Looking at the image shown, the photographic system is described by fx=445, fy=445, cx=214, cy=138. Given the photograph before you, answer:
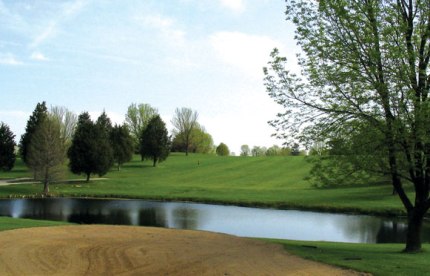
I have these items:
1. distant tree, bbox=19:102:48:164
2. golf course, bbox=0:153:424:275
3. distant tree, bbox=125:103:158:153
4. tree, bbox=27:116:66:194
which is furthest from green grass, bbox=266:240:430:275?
distant tree, bbox=125:103:158:153

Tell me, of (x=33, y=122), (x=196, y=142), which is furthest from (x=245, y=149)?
(x=33, y=122)

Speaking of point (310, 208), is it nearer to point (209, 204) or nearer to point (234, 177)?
point (209, 204)

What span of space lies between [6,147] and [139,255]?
65.7 m

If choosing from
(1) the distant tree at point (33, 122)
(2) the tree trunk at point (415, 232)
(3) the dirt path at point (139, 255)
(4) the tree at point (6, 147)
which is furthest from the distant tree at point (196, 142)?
(2) the tree trunk at point (415, 232)

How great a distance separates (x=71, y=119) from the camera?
95312 millimetres

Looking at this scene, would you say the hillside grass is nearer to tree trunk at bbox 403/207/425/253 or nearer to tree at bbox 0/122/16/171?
tree at bbox 0/122/16/171

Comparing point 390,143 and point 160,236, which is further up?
point 390,143

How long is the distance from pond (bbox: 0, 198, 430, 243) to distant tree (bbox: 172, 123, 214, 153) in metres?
69.2

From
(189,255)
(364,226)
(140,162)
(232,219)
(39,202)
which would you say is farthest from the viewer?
(140,162)

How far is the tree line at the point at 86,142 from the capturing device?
54.2 m

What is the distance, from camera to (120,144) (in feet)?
250

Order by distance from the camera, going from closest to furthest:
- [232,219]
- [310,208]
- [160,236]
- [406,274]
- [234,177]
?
[406,274], [160,236], [232,219], [310,208], [234,177]

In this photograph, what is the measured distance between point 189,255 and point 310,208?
29.5 m

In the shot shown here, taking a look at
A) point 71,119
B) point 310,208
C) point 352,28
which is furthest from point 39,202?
point 71,119
